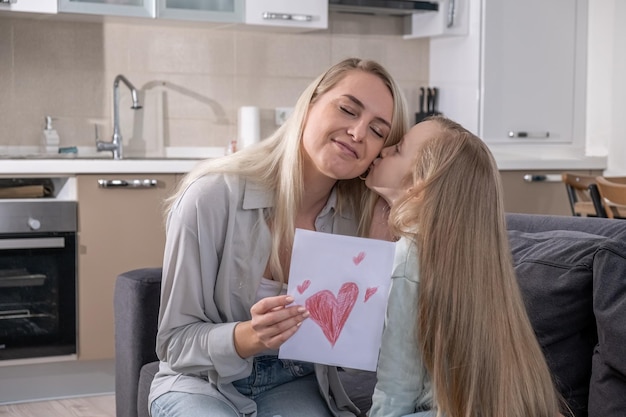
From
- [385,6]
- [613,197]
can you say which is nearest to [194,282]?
[613,197]

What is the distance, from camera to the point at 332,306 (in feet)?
5.65

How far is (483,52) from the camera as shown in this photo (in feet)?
15.5

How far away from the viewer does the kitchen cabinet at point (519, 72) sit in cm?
475

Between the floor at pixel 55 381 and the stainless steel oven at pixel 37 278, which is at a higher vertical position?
the stainless steel oven at pixel 37 278

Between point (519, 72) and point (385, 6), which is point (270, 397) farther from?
point (519, 72)

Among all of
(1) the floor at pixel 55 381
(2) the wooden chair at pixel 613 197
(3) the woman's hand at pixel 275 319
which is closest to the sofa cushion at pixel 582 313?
(3) the woman's hand at pixel 275 319

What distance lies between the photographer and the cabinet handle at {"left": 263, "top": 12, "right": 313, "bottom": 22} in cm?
440

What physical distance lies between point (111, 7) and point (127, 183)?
794 millimetres

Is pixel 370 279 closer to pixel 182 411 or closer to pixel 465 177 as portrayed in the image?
pixel 465 177

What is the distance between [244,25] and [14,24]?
3.38ft

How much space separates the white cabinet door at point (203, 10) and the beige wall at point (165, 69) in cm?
16

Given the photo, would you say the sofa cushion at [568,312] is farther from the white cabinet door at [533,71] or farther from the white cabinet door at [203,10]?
the white cabinet door at [533,71]

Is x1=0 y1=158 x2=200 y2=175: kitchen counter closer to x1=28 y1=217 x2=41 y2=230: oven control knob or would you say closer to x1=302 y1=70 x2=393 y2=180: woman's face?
x1=28 y1=217 x2=41 y2=230: oven control knob

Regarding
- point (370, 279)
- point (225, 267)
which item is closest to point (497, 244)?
point (370, 279)
